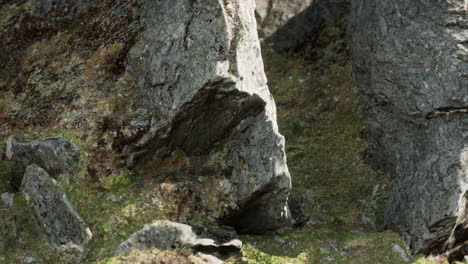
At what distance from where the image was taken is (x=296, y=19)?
24.2 m

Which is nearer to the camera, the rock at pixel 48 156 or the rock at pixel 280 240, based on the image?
the rock at pixel 48 156

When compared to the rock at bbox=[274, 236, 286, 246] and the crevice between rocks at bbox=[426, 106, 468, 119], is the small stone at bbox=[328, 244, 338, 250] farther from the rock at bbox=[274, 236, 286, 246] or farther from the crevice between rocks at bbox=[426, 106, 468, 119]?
the crevice between rocks at bbox=[426, 106, 468, 119]

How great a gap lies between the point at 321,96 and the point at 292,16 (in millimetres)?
5214

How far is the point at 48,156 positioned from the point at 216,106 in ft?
18.0

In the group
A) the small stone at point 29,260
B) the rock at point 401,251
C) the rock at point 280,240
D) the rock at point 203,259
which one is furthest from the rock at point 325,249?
the small stone at point 29,260

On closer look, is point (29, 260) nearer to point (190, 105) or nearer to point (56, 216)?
point (56, 216)

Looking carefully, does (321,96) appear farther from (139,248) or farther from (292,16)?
(139,248)

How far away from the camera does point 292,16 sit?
24219mm

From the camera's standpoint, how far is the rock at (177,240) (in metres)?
13.2

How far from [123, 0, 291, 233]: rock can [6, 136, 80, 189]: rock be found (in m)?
1.78

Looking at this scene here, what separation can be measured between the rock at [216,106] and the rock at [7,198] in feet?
12.5

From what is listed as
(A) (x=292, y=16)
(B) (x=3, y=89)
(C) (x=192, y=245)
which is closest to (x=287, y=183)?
(C) (x=192, y=245)

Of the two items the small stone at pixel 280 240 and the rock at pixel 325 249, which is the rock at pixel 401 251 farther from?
the small stone at pixel 280 240

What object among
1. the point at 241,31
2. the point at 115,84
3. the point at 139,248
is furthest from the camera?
the point at 115,84
